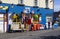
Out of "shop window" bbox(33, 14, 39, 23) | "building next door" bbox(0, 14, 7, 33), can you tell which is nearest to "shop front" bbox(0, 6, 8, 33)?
"building next door" bbox(0, 14, 7, 33)

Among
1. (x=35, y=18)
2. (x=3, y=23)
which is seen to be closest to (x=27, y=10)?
(x=35, y=18)

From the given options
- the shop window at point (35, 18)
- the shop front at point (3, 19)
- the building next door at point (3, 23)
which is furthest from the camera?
the shop window at point (35, 18)

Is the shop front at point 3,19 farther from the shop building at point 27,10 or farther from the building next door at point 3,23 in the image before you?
the shop building at point 27,10

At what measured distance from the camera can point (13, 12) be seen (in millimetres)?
29859

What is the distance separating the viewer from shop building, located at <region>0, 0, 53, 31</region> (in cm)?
2916

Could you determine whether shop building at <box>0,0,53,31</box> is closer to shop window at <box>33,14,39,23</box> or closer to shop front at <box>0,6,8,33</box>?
shop window at <box>33,14,39,23</box>

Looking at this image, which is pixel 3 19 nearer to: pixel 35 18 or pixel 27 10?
pixel 27 10

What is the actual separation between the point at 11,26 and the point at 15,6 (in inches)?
121

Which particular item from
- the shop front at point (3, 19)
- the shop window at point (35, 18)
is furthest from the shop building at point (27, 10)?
the shop front at point (3, 19)

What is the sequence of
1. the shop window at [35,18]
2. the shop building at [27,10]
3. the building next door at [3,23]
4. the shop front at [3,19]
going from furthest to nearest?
the shop window at [35,18]
the shop building at [27,10]
the building next door at [3,23]
the shop front at [3,19]

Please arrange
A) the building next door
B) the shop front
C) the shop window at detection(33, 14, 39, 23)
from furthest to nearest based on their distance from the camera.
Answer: the shop window at detection(33, 14, 39, 23) < the building next door < the shop front

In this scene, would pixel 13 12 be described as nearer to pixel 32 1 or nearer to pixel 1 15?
pixel 1 15

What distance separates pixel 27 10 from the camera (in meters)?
32.4

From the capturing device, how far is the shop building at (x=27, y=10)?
1148 inches
